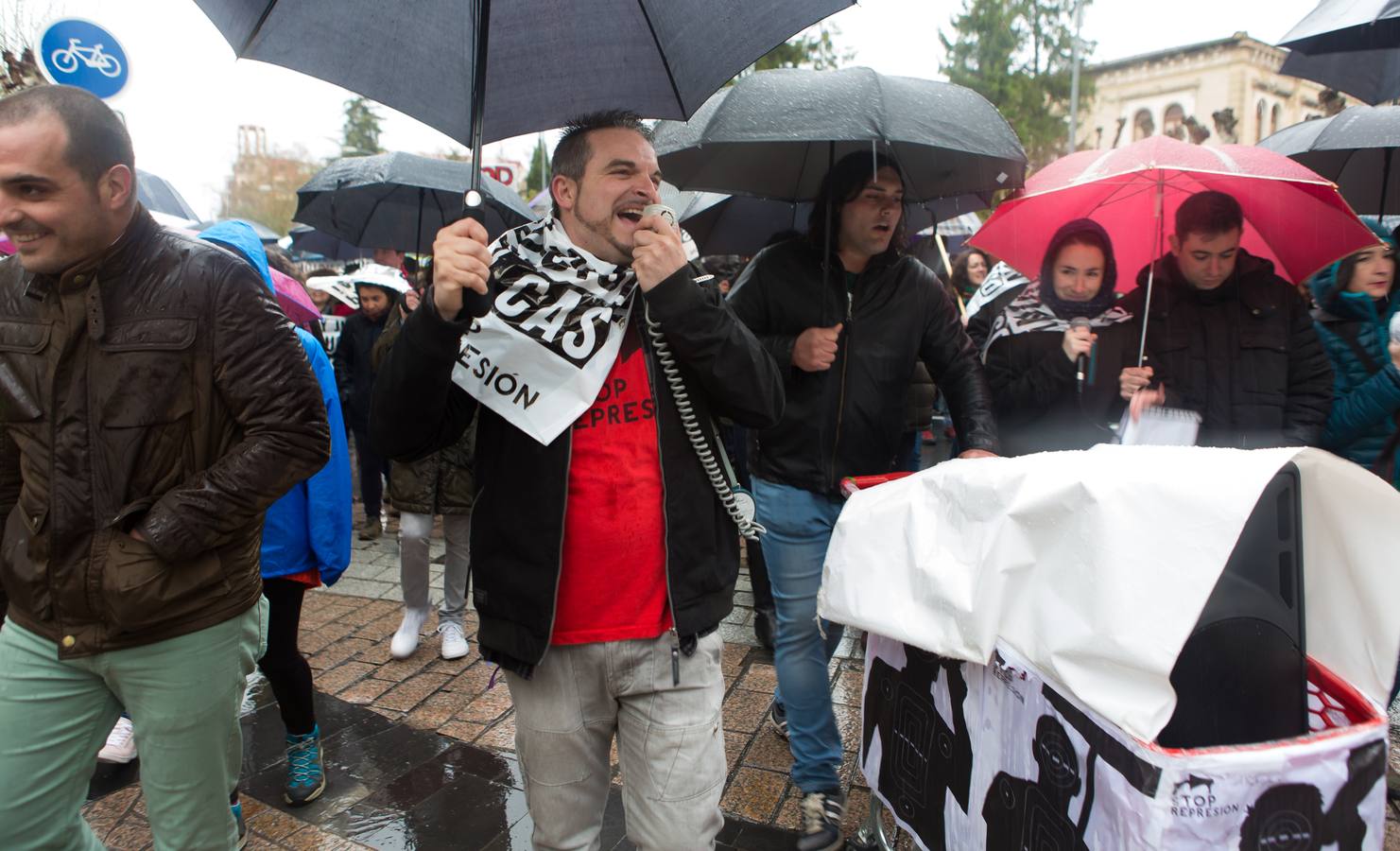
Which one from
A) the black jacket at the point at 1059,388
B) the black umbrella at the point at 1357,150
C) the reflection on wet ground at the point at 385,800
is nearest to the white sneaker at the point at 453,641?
the reflection on wet ground at the point at 385,800

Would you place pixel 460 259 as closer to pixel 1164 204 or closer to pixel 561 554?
pixel 561 554

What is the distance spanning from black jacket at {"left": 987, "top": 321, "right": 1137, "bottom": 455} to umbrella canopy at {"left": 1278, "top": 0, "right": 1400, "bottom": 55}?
143cm

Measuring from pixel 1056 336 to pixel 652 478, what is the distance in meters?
1.85

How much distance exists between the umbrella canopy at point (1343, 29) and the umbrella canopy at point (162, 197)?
774 cm

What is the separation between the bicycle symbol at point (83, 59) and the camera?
3.98 meters

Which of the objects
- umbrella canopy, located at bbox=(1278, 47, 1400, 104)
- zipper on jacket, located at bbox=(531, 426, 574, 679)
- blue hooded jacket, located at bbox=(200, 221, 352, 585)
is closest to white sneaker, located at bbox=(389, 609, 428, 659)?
blue hooded jacket, located at bbox=(200, 221, 352, 585)

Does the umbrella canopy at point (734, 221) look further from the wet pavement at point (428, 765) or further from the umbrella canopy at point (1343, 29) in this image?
the umbrella canopy at point (1343, 29)

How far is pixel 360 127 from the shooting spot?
44344 mm

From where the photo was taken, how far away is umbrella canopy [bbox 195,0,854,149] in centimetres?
197

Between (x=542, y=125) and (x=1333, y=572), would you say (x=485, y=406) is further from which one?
(x=1333, y=572)

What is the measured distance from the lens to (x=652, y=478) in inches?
83.6

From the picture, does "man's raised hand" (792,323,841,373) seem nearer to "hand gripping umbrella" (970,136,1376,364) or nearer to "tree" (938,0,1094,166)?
"hand gripping umbrella" (970,136,1376,364)

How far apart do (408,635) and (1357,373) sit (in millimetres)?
4343

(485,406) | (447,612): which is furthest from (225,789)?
(447,612)
